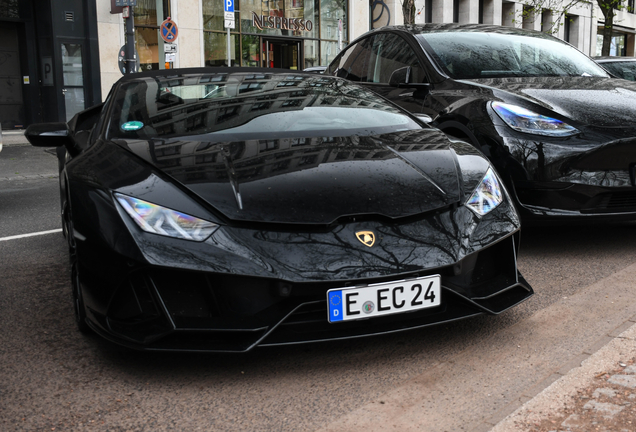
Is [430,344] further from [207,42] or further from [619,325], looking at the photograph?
[207,42]

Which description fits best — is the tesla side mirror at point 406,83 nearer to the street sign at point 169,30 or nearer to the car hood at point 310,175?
the car hood at point 310,175

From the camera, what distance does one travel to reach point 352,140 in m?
3.27

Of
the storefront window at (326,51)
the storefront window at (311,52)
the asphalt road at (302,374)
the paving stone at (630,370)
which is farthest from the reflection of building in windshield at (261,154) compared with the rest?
the storefront window at (326,51)

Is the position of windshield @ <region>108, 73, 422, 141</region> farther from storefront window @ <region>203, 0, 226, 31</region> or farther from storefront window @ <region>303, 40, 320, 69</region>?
storefront window @ <region>303, 40, 320, 69</region>

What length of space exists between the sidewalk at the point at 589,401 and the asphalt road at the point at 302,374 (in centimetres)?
9

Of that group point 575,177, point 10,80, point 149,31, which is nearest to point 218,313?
point 575,177

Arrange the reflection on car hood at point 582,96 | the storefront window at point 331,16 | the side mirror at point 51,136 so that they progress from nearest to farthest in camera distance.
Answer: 1. the side mirror at point 51,136
2. the reflection on car hood at point 582,96
3. the storefront window at point 331,16

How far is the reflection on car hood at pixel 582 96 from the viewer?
425cm

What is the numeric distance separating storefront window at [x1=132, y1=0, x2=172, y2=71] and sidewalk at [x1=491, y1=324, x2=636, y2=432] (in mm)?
16701

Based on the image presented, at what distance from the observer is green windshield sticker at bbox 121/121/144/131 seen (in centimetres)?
338

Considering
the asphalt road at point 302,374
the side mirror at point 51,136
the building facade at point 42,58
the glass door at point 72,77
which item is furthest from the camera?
the glass door at point 72,77

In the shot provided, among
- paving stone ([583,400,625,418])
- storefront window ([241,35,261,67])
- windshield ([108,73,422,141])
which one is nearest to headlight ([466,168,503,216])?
windshield ([108,73,422,141])

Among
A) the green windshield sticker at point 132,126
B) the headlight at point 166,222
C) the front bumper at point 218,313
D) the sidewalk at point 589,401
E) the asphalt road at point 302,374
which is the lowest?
the asphalt road at point 302,374

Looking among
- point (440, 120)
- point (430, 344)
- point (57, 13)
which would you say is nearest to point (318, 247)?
point (430, 344)
